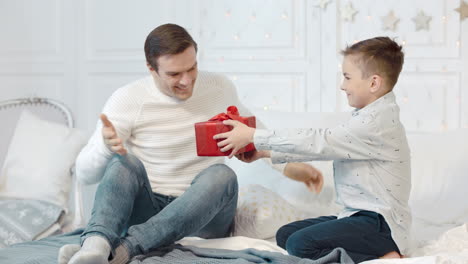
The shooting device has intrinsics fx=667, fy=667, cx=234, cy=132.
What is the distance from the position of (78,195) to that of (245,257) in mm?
996

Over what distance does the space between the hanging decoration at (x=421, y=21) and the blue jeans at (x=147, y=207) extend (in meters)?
1.23

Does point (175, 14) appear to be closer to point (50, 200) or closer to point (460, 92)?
point (50, 200)

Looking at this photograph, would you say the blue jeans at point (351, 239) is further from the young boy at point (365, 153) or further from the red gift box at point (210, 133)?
the red gift box at point (210, 133)

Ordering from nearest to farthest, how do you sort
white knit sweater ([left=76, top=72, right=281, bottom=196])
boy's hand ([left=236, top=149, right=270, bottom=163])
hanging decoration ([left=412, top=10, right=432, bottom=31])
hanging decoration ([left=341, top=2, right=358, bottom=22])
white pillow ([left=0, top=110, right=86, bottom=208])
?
boy's hand ([left=236, top=149, right=270, bottom=163]) → white knit sweater ([left=76, top=72, right=281, bottom=196]) → white pillow ([left=0, top=110, right=86, bottom=208]) → hanging decoration ([left=412, top=10, right=432, bottom=31]) → hanging decoration ([left=341, top=2, right=358, bottom=22])

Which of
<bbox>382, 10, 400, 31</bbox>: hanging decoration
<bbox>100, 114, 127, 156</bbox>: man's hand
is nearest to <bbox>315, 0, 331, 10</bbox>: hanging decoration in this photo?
<bbox>382, 10, 400, 31</bbox>: hanging decoration

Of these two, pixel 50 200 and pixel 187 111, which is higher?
pixel 187 111

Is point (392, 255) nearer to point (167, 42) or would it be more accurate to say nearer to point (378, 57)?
point (378, 57)

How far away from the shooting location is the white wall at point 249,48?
2.80 m

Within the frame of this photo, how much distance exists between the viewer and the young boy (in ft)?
6.14

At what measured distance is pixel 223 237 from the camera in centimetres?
221

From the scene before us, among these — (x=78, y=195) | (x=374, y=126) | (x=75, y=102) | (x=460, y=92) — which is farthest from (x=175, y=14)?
(x=374, y=126)

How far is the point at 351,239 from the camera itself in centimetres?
186

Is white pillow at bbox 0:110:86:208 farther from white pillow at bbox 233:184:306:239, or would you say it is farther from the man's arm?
white pillow at bbox 233:184:306:239

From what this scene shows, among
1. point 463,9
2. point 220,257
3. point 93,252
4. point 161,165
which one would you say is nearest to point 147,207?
point 161,165
